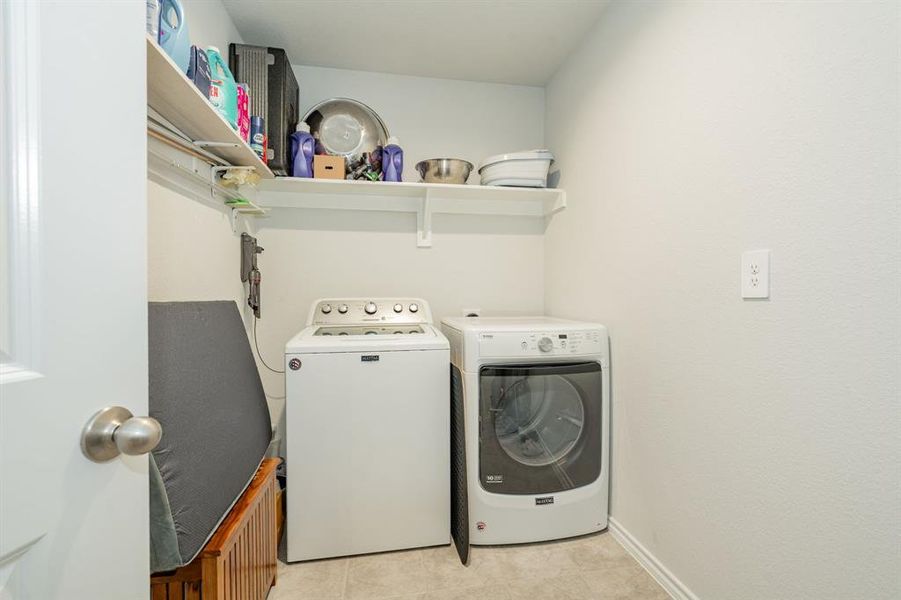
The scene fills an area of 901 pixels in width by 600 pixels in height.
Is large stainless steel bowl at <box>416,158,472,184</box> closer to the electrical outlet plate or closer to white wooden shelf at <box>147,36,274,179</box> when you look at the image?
white wooden shelf at <box>147,36,274,179</box>

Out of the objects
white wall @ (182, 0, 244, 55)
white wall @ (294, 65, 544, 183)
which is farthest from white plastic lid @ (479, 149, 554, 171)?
white wall @ (182, 0, 244, 55)

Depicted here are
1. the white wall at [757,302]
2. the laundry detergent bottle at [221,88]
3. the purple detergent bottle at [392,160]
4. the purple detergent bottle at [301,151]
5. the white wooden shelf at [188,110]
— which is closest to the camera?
the white wall at [757,302]

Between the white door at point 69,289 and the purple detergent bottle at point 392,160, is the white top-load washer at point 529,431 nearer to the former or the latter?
the purple detergent bottle at point 392,160

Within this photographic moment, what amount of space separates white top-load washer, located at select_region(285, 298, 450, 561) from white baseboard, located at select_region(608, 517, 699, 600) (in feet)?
2.44

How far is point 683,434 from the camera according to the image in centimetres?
137

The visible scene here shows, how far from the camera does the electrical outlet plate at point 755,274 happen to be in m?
1.07

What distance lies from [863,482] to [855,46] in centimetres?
95

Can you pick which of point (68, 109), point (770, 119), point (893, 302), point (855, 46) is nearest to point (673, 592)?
point (893, 302)

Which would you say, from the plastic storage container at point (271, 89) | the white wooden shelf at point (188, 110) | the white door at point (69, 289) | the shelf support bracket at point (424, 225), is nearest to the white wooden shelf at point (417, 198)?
the shelf support bracket at point (424, 225)

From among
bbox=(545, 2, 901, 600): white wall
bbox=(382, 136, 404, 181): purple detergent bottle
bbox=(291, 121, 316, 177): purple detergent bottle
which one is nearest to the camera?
bbox=(545, 2, 901, 600): white wall

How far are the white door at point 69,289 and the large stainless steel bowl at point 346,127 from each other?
5.60ft

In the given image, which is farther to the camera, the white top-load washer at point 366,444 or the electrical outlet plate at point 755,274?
the white top-load washer at point 366,444

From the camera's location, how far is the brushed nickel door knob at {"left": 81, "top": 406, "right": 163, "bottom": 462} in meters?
0.46

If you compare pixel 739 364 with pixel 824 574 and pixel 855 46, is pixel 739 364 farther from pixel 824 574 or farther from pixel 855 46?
pixel 855 46
